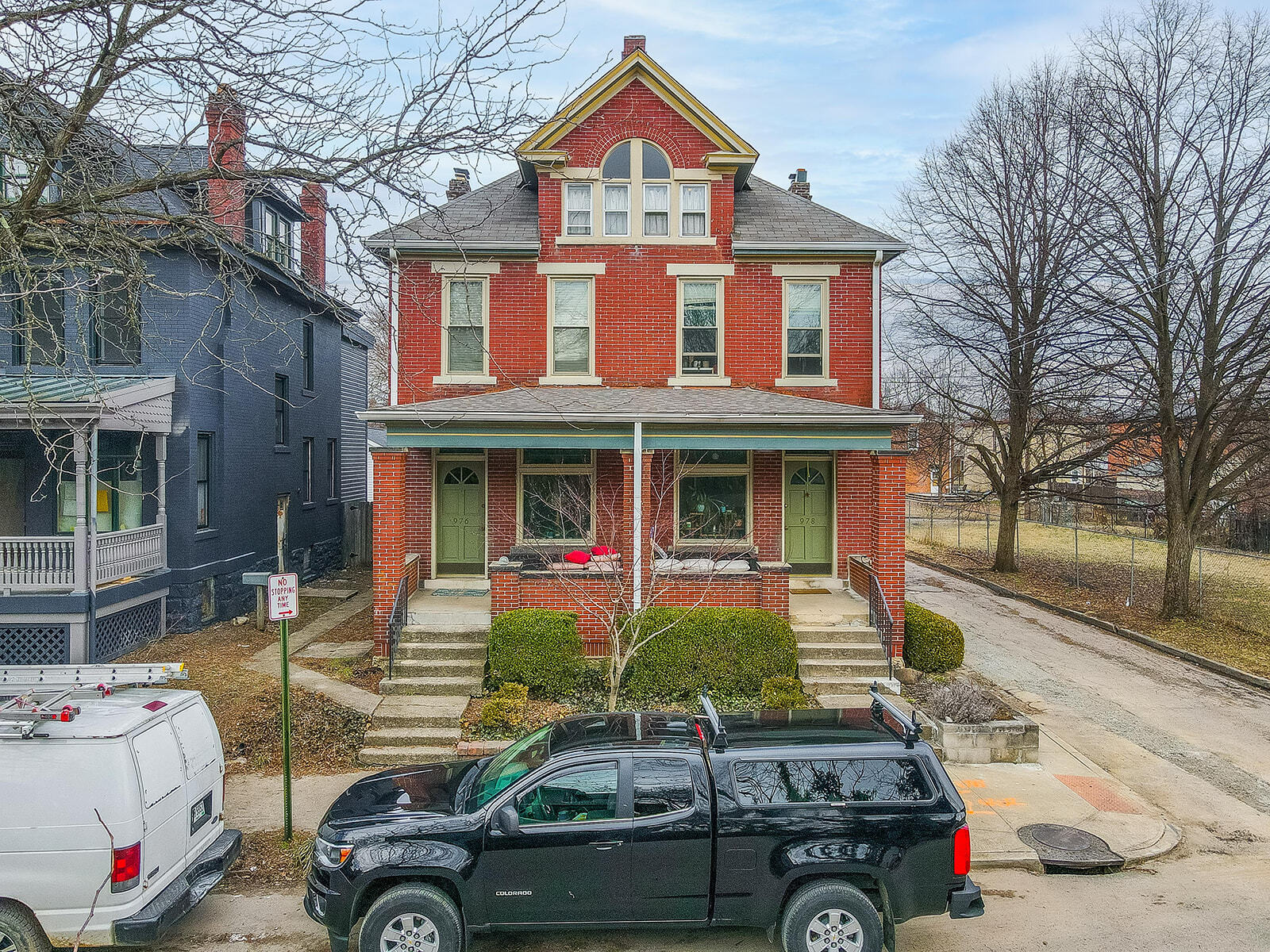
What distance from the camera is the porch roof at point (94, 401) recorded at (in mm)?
11820

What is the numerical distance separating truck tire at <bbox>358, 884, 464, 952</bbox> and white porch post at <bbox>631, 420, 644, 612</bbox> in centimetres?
636

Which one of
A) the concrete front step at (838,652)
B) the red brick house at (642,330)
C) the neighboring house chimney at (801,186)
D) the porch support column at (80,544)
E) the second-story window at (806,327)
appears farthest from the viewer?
the neighboring house chimney at (801,186)

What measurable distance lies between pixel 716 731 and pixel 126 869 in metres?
4.24

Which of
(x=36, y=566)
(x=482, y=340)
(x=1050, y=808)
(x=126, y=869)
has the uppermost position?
(x=482, y=340)

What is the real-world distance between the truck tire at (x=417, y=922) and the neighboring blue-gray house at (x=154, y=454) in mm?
6371

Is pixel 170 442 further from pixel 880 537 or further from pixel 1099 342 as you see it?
pixel 1099 342

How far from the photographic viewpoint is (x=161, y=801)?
5.68 metres

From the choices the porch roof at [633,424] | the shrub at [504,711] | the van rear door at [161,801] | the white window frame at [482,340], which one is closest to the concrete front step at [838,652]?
the porch roof at [633,424]

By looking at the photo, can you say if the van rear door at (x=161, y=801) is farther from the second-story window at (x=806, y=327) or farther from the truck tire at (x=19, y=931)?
the second-story window at (x=806, y=327)

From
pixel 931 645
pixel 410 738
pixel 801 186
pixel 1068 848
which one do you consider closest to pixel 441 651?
pixel 410 738

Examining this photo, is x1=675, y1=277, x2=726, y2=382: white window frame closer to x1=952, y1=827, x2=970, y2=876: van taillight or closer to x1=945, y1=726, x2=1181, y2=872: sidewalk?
x1=945, y1=726, x2=1181, y2=872: sidewalk

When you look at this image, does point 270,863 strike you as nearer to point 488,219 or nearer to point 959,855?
point 959,855

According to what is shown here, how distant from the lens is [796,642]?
467 inches

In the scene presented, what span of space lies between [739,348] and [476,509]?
5.94m
